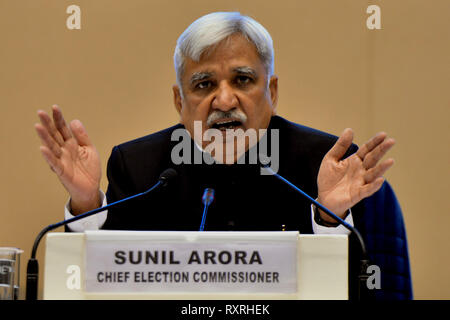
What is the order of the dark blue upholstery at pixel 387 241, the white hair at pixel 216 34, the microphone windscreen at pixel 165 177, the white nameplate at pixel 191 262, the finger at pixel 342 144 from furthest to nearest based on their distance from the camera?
the white hair at pixel 216 34 → the dark blue upholstery at pixel 387 241 → the finger at pixel 342 144 → the microphone windscreen at pixel 165 177 → the white nameplate at pixel 191 262

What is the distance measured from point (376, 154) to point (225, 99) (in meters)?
0.62

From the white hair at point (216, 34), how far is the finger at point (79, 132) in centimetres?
58

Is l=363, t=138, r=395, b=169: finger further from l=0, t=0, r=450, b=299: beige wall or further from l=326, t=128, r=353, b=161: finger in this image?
l=0, t=0, r=450, b=299: beige wall

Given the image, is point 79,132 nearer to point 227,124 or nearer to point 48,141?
point 48,141

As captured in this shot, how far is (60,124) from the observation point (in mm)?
1635

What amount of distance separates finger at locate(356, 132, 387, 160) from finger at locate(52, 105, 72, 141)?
2.67 feet

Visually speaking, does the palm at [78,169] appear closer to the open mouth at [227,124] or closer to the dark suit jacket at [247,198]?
the dark suit jacket at [247,198]

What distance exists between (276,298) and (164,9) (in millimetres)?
2167

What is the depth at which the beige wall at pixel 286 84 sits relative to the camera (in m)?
2.96

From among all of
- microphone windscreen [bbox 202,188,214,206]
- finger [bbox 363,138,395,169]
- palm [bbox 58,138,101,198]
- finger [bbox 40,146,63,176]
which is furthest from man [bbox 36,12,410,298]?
microphone windscreen [bbox 202,188,214,206]

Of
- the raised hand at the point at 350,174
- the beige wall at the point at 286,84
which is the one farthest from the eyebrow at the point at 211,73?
the beige wall at the point at 286,84

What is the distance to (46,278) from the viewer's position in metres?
1.17
